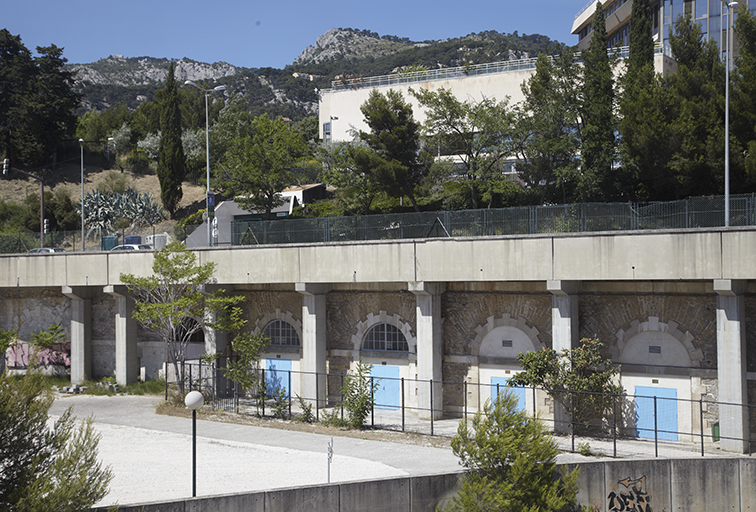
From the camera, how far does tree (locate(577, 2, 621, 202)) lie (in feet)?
108

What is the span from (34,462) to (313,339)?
16.5 m

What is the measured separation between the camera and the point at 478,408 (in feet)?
74.5

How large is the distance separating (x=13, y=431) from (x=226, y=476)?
7.36m

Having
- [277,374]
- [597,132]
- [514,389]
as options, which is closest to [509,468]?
[514,389]

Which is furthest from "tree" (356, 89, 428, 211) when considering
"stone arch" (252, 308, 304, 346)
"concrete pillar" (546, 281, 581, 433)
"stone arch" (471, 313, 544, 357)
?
"concrete pillar" (546, 281, 581, 433)

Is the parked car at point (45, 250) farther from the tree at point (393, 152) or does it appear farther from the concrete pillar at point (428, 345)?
the concrete pillar at point (428, 345)

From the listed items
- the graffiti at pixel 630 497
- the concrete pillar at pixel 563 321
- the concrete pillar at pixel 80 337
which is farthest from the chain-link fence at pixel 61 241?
the graffiti at pixel 630 497

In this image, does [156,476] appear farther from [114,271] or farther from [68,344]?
[68,344]

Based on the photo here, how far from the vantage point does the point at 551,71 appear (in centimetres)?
3516

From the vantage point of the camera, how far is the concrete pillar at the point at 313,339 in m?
28.1

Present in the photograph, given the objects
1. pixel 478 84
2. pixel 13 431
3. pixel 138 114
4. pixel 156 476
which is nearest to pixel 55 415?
pixel 156 476

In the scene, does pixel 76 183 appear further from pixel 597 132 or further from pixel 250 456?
pixel 250 456

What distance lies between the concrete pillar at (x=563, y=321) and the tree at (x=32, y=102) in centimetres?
6370

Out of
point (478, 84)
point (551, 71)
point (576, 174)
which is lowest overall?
point (576, 174)
